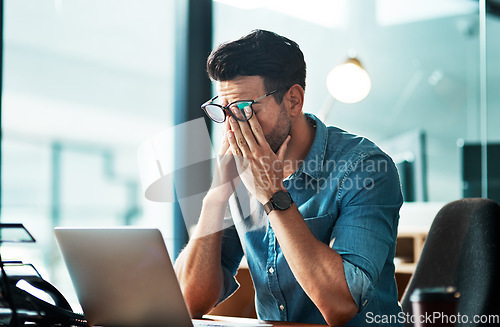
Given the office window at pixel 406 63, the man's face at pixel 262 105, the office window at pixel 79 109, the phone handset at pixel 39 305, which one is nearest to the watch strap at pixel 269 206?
the man's face at pixel 262 105

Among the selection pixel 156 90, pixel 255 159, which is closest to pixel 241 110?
pixel 255 159

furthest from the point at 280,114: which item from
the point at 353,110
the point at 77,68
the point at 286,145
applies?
the point at 353,110

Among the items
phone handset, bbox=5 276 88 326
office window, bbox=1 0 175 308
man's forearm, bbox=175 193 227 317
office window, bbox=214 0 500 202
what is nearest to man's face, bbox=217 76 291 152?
man's forearm, bbox=175 193 227 317

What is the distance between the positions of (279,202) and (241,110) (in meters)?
0.28

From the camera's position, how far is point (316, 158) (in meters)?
1.45

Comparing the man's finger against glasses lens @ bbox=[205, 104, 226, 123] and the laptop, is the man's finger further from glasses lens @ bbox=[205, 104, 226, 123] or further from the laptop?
the laptop

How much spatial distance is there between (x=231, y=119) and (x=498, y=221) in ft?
2.41

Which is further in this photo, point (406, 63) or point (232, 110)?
point (406, 63)

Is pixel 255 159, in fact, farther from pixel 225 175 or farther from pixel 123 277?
pixel 123 277

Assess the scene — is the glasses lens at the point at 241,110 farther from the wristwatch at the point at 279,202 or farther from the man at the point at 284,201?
the wristwatch at the point at 279,202

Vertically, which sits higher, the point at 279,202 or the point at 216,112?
the point at 216,112

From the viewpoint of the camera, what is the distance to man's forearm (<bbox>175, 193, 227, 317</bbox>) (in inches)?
56.6

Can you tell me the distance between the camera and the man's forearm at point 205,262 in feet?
4.71

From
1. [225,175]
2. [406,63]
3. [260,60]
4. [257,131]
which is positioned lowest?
[225,175]
